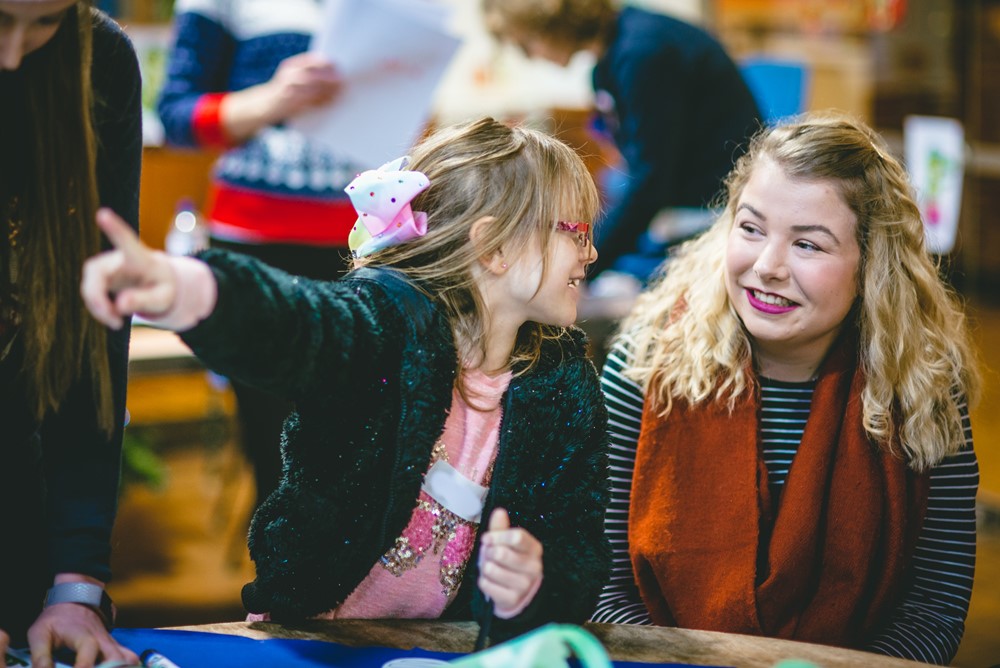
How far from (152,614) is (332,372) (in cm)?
212

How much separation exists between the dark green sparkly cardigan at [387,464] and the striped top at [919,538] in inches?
12.6

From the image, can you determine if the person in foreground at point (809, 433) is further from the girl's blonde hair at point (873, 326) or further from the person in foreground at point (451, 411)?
the person in foreground at point (451, 411)

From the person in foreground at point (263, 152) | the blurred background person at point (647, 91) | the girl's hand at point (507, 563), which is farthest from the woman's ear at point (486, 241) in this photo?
the blurred background person at point (647, 91)

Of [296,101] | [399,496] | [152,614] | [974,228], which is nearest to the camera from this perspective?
[399,496]

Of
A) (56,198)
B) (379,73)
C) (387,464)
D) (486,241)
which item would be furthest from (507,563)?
(379,73)

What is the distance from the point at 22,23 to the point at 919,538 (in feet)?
4.08

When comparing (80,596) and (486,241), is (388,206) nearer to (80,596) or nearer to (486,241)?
(486,241)

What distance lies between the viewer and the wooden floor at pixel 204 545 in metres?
2.86

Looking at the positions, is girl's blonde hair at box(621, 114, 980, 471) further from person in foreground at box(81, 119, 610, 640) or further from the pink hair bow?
the pink hair bow

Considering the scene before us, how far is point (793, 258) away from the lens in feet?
4.66

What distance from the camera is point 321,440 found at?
109 cm

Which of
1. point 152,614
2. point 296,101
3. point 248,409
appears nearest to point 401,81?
point 296,101

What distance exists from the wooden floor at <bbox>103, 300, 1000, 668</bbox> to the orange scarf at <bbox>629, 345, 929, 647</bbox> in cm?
102

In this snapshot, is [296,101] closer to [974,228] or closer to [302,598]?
[302,598]
